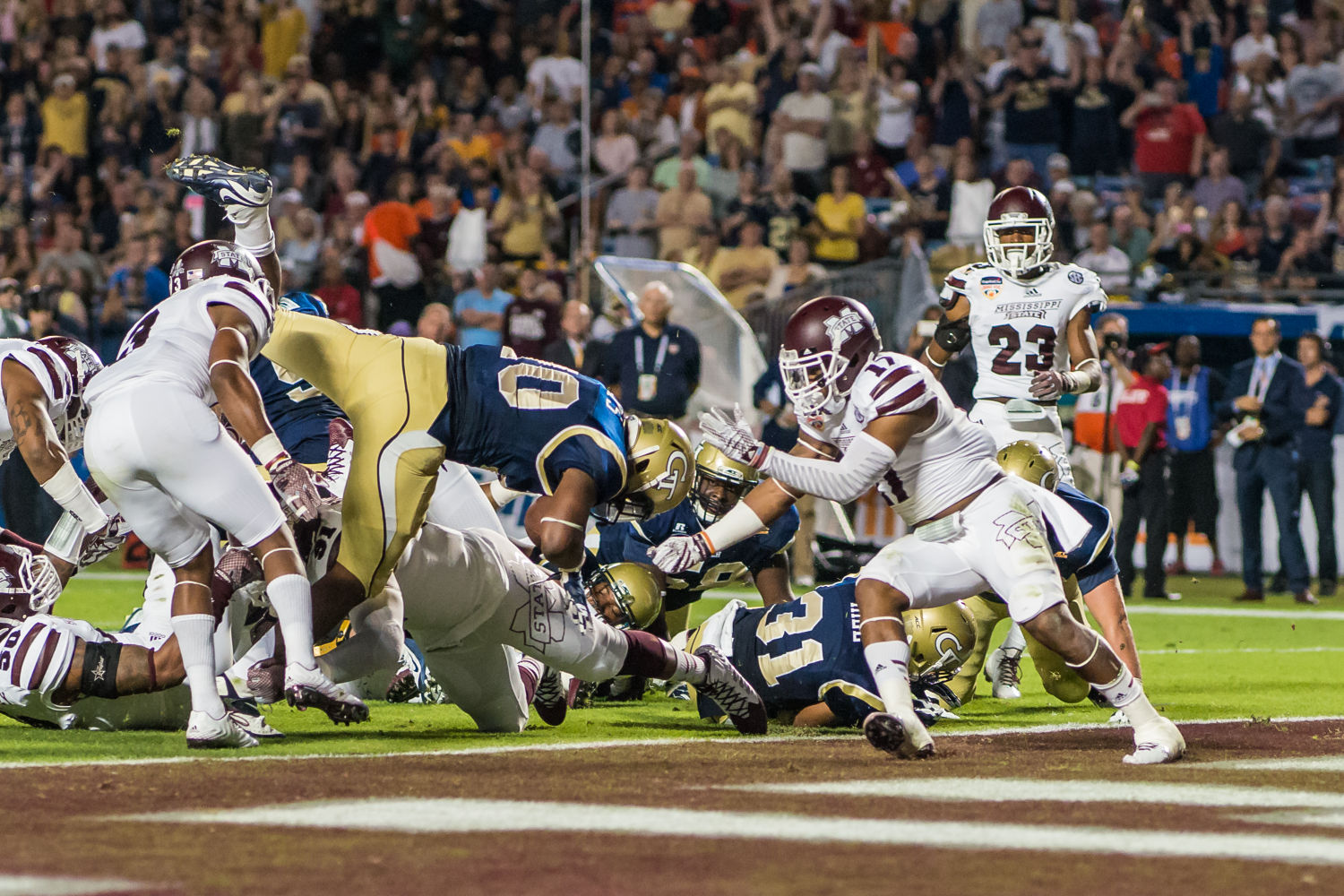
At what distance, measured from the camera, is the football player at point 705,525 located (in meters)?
8.23

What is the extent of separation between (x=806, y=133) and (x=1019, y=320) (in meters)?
9.99

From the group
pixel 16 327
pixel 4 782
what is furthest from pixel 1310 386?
pixel 4 782

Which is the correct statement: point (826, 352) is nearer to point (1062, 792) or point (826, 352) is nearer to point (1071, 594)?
point (1062, 792)

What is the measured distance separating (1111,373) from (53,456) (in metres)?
9.82

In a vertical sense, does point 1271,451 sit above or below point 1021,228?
below

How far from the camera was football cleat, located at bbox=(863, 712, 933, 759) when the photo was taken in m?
5.97

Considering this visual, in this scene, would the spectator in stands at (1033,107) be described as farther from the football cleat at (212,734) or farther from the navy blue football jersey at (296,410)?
the football cleat at (212,734)

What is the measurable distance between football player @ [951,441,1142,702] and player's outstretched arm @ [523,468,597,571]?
1.76 m

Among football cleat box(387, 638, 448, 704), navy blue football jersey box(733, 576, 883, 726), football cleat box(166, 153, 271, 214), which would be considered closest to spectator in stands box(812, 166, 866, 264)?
football cleat box(387, 638, 448, 704)

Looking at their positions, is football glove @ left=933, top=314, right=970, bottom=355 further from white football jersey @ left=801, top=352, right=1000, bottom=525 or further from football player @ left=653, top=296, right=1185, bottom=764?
white football jersey @ left=801, top=352, right=1000, bottom=525

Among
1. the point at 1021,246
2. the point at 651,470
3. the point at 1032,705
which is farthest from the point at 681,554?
the point at 1021,246

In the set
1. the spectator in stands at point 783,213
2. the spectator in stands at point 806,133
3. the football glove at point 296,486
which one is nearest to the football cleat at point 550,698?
the football glove at point 296,486

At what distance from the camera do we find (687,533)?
8.53 metres

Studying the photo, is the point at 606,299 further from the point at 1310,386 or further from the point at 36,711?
the point at 36,711
